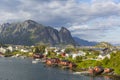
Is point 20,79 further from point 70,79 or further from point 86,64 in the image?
point 86,64

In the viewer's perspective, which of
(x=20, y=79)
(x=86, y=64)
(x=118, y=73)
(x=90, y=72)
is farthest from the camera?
(x=86, y=64)

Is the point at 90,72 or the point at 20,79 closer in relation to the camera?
the point at 20,79

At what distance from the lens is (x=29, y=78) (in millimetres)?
122562

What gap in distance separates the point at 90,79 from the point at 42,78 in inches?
730

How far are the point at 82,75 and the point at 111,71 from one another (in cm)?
1301

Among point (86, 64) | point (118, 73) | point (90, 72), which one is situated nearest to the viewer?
point (118, 73)

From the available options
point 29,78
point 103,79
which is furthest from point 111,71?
point 29,78

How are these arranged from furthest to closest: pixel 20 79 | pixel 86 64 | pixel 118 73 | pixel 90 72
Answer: pixel 86 64 < pixel 90 72 < pixel 118 73 < pixel 20 79

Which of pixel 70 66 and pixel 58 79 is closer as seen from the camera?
pixel 58 79

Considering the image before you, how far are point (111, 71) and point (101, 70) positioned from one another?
5.15 metres

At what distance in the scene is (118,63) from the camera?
465 feet

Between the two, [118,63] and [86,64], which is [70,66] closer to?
[86,64]

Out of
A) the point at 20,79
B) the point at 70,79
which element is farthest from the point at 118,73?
the point at 20,79

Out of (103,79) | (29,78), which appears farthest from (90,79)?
(29,78)
